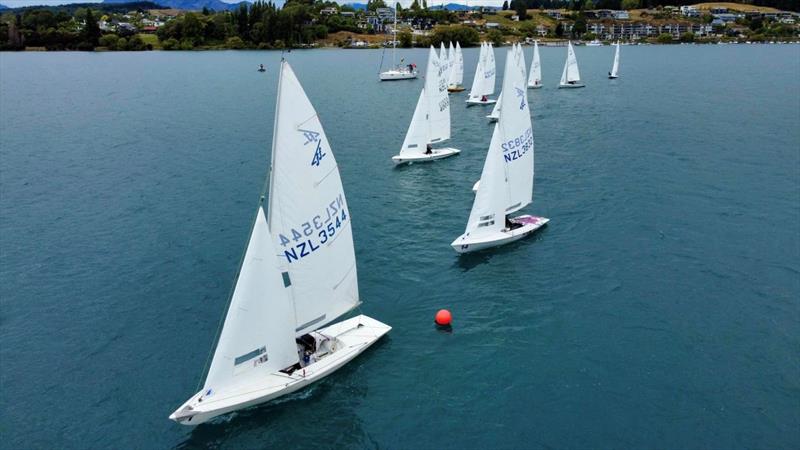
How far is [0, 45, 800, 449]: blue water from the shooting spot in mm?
28422

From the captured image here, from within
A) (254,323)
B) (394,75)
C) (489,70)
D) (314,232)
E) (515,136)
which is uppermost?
(394,75)

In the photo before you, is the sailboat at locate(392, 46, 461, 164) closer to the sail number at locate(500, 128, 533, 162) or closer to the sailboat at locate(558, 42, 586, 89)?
the sail number at locate(500, 128, 533, 162)

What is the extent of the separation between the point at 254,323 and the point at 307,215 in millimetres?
5730

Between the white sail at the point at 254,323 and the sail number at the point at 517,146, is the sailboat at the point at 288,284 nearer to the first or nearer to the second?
the white sail at the point at 254,323

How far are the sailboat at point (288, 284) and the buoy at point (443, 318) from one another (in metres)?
5.96

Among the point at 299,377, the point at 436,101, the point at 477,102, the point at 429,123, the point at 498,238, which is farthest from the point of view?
the point at 477,102

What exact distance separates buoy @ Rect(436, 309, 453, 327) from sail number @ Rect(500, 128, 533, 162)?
1632 cm

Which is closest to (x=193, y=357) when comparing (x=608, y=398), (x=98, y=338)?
(x=98, y=338)

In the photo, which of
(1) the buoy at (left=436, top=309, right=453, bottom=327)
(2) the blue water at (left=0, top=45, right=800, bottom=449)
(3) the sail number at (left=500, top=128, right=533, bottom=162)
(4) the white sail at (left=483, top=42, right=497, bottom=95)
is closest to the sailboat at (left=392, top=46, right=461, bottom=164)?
(2) the blue water at (left=0, top=45, right=800, bottom=449)

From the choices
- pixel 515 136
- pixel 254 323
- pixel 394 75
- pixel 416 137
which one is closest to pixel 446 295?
pixel 515 136

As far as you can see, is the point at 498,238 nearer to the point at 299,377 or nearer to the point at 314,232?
the point at 314,232

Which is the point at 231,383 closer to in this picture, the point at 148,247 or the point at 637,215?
the point at 148,247

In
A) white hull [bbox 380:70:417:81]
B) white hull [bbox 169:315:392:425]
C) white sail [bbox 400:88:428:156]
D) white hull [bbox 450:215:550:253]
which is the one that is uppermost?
white hull [bbox 380:70:417:81]

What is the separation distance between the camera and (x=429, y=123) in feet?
245
